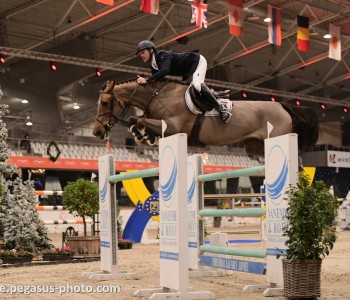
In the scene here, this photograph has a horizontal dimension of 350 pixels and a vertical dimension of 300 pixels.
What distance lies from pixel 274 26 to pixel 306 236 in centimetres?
1289

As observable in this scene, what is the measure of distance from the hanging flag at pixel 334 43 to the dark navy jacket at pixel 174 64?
1308 centimetres

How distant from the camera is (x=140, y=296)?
473cm

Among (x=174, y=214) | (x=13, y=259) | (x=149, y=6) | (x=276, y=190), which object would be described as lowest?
(x=13, y=259)

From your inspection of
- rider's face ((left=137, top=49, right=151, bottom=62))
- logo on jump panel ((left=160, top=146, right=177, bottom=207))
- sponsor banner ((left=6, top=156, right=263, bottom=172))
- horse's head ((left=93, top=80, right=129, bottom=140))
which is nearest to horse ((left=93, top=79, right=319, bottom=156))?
horse's head ((left=93, top=80, right=129, bottom=140))

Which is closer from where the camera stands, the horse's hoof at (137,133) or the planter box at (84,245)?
the horse's hoof at (137,133)

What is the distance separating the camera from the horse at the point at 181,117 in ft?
16.8

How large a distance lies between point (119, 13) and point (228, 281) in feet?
45.8

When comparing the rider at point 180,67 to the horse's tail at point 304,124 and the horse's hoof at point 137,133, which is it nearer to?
the horse's hoof at point 137,133

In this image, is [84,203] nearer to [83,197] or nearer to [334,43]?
[83,197]

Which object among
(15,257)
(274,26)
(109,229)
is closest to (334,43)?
(274,26)

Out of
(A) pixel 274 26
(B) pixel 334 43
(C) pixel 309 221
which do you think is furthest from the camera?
(B) pixel 334 43

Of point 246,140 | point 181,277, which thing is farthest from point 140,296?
point 246,140

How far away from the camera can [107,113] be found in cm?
537

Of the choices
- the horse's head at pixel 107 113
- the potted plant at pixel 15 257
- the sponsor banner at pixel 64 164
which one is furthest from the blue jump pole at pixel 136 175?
the sponsor banner at pixel 64 164
